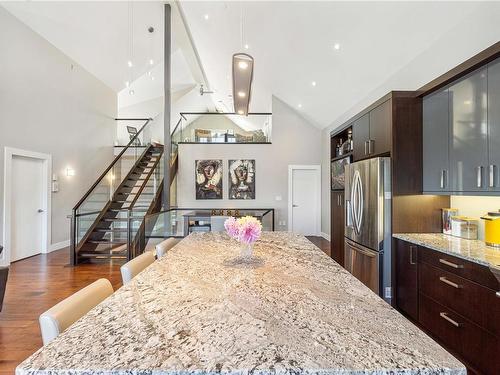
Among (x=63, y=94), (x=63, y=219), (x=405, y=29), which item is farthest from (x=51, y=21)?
(x=405, y=29)

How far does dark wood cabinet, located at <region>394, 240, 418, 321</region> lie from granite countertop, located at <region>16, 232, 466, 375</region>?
155 centimetres

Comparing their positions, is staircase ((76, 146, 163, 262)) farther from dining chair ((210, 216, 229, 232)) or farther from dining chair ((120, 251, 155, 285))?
dining chair ((120, 251, 155, 285))

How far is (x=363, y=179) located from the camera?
3.23 m

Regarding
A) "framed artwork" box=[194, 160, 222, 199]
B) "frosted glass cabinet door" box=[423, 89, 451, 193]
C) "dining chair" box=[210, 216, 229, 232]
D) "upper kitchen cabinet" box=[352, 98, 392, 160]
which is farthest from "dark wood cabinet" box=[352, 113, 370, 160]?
"framed artwork" box=[194, 160, 222, 199]

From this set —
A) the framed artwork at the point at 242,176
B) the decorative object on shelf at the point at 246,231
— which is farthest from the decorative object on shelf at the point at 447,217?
the framed artwork at the point at 242,176

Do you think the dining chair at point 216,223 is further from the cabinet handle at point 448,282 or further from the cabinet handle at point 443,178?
the cabinet handle at point 448,282

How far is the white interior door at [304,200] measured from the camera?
27.4 feet

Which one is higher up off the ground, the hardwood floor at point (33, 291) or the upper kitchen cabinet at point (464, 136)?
the upper kitchen cabinet at point (464, 136)

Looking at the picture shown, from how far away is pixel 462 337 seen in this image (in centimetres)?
199

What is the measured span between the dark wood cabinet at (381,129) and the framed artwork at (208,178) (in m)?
5.64

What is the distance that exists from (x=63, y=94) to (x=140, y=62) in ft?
7.48

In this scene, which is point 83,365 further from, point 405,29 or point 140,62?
point 140,62

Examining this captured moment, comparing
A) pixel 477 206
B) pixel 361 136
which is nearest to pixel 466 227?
pixel 477 206

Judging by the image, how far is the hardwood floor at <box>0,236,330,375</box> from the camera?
246 cm
